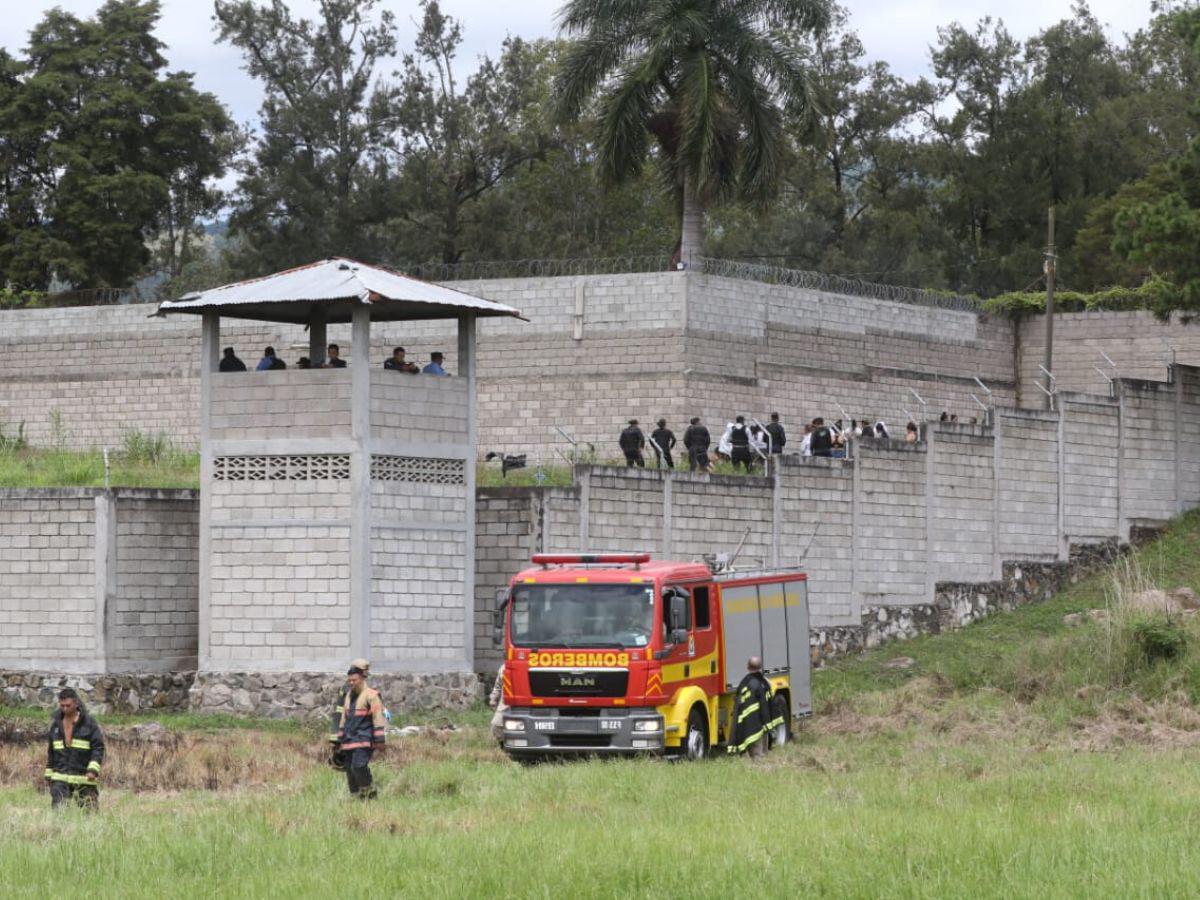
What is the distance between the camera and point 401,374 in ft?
95.5

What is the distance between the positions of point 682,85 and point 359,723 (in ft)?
86.2

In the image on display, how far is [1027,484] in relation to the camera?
123 ft

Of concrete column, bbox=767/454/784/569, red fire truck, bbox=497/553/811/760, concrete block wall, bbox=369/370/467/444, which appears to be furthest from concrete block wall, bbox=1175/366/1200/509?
red fire truck, bbox=497/553/811/760

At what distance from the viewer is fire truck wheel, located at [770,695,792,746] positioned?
25922 mm

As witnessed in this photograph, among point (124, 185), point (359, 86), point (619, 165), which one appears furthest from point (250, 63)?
point (619, 165)

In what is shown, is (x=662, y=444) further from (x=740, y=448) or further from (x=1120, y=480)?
(x=1120, y=480)

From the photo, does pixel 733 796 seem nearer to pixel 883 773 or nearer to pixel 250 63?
pixel 883 773

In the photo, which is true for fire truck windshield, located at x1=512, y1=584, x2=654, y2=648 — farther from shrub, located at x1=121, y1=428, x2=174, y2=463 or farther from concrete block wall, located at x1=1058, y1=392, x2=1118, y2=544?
concrete block wall, located at x1=1058, y1=392, x2=1118, y2=544

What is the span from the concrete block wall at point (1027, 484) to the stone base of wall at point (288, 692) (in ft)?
42.1

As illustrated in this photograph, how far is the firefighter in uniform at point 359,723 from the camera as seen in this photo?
19094 mm

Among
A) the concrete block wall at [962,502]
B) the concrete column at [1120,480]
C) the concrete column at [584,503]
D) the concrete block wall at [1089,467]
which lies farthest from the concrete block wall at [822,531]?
the concrete column at [1120,480]

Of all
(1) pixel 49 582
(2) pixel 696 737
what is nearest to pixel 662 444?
(1) pixel 49 582

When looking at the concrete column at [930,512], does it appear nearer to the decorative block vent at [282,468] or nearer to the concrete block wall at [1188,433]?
the concrete block wall at [1188,433]

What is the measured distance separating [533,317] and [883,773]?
21.8 metres
